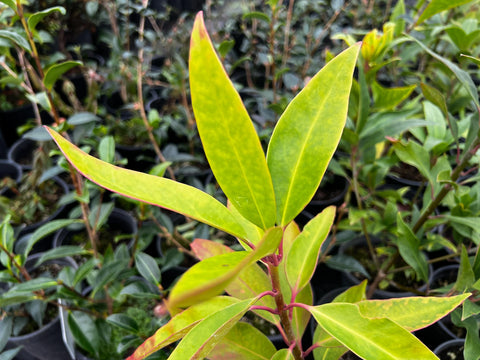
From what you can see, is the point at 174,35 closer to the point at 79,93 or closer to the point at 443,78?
the point at 79,93

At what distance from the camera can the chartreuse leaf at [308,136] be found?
0.48 meters

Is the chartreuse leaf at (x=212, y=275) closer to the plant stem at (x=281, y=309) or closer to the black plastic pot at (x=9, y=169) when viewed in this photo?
the plant stem at (x=281, y=309)

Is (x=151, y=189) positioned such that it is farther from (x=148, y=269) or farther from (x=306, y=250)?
(x=148, y=269)

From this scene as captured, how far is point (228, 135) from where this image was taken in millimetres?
442

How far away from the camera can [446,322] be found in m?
1.28

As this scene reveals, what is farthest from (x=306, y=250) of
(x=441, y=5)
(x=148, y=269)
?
(x=441, y=5)

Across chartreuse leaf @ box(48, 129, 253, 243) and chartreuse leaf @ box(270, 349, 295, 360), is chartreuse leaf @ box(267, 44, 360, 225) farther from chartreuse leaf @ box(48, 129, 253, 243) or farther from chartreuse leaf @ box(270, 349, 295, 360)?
chartreuse leaf @ box(270, 349, 295, 360)

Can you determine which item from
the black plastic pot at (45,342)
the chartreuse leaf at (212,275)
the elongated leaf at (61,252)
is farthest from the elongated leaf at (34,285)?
the chartreuse leaf at (212,275)

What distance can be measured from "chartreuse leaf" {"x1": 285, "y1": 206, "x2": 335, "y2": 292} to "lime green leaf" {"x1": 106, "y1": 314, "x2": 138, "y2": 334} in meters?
0.48

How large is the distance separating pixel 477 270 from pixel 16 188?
210 cm

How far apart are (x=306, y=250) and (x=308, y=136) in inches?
11.7

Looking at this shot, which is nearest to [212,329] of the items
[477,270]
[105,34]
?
[477,270]

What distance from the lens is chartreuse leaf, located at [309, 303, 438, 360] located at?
498 mm

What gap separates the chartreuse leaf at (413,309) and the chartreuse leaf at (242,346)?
0.26 meters
